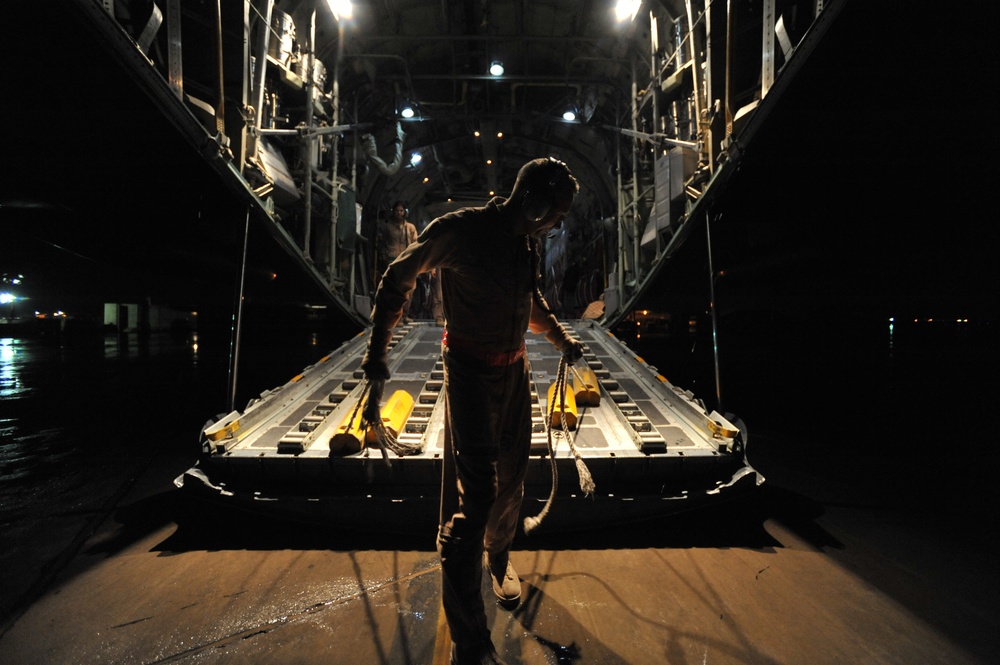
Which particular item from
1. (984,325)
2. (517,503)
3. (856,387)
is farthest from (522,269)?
(984,325)

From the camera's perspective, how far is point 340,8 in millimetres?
7348

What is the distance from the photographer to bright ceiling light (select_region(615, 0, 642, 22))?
726 centimetres

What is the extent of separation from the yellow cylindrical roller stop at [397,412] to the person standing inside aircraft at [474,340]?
1.41 m

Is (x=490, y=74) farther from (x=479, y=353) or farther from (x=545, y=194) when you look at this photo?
(x=479, y=353)

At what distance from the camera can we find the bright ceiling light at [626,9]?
286 inches

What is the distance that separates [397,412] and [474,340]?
2.00 m

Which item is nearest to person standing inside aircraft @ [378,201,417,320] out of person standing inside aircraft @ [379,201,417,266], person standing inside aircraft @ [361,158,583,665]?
person standing inside aircraft @ [379,201,417,266]

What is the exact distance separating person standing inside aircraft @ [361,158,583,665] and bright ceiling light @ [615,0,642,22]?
7651 millimetres

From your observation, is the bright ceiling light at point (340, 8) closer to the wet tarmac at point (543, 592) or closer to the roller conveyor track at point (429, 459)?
the roller conveyor track at point (429, 459)

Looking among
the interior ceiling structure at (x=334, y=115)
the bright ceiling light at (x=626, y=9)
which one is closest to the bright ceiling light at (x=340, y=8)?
the interior ceiling structure at (x=334, y=115)

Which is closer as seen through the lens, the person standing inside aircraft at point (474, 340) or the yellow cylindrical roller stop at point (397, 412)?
the person standing inside aircraft at point (474, 340)

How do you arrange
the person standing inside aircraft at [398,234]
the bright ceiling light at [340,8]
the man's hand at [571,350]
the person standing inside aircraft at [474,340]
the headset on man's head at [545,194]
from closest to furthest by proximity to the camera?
the person standing inside aircraft at [474,340], the headset on man's head at [545,194], the man's hand at [571,350], the bright ceiling light at [340,8], the person standing inside aircraft at [398,234]

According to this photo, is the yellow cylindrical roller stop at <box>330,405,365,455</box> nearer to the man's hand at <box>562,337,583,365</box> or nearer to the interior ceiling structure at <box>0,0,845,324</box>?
the man's hand at <box>562,337,583,365</box>

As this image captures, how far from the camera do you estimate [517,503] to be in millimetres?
2256
